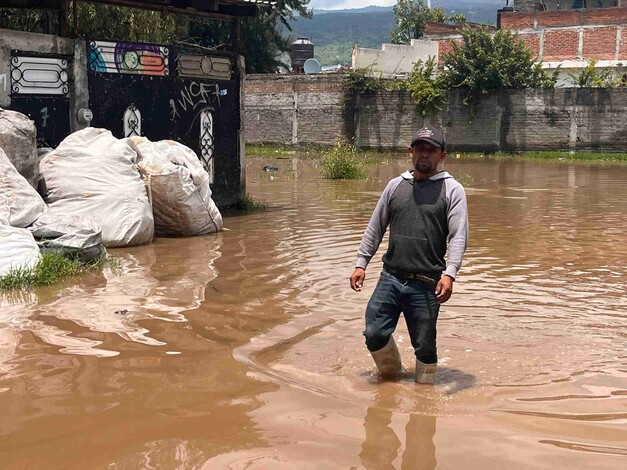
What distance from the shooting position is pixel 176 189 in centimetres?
851

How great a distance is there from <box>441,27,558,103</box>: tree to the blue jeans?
2644 cm

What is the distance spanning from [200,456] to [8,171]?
4691 millimetres

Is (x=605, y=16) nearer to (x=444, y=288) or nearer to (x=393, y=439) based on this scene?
(x=444, y=288)

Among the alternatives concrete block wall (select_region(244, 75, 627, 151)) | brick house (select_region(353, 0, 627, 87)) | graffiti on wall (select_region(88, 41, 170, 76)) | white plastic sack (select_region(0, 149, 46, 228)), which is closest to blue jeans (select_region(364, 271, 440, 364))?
white plastic sack (select_region(0, 149, 46, 228))

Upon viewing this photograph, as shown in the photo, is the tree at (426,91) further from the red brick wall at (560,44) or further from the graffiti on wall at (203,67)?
the graffiti on wall at (203,67)

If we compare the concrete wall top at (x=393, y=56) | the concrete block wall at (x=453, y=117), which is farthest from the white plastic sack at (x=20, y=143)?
the concrete wall top at (x=393, y=56)

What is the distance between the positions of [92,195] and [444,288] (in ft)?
15.9

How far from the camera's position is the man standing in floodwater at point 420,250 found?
4.01 m

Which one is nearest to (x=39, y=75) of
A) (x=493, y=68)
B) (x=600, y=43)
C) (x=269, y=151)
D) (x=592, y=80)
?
(x=269, y=151)

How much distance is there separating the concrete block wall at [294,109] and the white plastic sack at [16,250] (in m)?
25.9

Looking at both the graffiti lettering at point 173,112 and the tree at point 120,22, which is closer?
the graffiti lettering at point 173,112

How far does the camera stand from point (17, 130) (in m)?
7.46

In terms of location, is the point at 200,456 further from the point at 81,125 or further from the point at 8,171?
the point at 81,125

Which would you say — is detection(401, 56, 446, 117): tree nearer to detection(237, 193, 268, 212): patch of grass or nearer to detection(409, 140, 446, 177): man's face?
detection(237, 193, 268, 212): patch of grass
